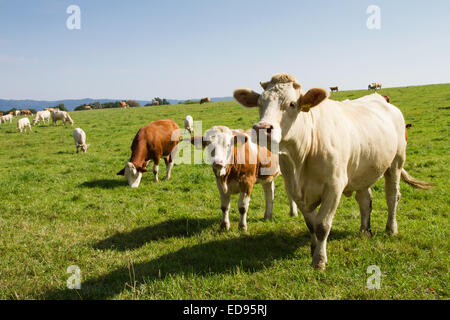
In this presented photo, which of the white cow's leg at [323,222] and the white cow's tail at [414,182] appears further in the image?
the white cow's tail at [414,182]

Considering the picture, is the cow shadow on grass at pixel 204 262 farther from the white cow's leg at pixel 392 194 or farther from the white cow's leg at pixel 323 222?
the white cow's leg at pixel 392 194

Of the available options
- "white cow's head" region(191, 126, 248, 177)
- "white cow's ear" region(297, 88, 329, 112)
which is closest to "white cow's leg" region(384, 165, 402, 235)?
"white cow's head" region(191, 126, 248, 177)

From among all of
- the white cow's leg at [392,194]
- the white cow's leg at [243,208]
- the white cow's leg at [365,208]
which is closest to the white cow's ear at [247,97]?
the white cow's leg at [243,208]

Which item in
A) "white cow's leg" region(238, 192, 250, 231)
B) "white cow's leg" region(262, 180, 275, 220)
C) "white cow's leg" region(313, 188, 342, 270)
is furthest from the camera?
"white cow's leg" region(262, 180, 275, 220)

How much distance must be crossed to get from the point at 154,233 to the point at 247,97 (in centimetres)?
332

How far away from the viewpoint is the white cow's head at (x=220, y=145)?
16.0ft

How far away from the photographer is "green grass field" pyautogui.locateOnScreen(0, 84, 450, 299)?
11.7 feet

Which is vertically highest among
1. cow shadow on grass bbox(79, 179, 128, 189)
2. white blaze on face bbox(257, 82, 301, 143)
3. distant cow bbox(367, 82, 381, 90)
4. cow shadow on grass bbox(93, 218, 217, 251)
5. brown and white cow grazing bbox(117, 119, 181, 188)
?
distant cow bbox(367, 82, 381, 90)

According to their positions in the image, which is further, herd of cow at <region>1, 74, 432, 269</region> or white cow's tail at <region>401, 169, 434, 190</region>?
white cow's tail at <region>401, 169, 434, 190</region>

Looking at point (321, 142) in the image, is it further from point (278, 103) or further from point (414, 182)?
point (414, 182)

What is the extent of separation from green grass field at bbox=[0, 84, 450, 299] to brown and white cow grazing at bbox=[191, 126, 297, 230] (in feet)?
1.49

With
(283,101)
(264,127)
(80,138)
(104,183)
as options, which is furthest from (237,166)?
(80,138)

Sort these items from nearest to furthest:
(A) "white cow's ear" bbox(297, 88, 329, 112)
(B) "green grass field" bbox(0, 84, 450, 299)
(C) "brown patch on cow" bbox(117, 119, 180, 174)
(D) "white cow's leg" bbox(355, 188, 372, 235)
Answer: (A) "white cow's ear" bbox(297, 88, 329, 112) → (B) "green grass field" bbox(0, 84, 450, 299) → (D) "white cow's leg" bbox(355, 188, 372, 235) → (C) "brown patch on cow" bbox(117, 119, 180, 174)

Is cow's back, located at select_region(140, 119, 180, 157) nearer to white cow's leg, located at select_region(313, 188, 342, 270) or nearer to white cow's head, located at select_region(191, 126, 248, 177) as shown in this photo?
white cow's head, located at select_region(191, 126, 248, 177)
